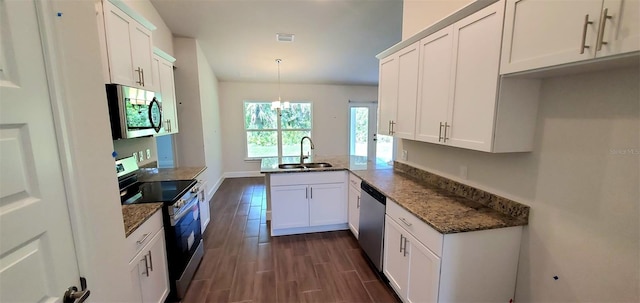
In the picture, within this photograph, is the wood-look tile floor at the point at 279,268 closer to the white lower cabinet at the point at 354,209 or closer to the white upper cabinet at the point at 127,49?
the white lower cabinet at the point at 354,209

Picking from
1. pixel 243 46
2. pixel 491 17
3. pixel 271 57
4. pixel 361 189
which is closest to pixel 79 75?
pixel 491 17

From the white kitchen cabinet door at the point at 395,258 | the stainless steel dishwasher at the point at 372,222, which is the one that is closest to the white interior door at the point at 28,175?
the white kitchen cabinet door at the point at 395,258

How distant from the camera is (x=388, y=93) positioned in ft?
8.86

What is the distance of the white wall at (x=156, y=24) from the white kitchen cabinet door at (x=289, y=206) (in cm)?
241

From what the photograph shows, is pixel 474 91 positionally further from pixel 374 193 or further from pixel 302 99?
pixel 302 99

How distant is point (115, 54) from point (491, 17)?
2.67 m

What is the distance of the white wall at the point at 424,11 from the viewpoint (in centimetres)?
212

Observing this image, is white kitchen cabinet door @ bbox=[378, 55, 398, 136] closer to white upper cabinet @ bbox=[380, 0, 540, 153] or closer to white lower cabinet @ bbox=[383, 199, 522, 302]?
white upper cabinet @ bbox=[380, 0, 540, 153]

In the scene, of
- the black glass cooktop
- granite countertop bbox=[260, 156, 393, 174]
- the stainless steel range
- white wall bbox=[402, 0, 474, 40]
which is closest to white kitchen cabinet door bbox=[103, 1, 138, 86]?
the stainless steel range

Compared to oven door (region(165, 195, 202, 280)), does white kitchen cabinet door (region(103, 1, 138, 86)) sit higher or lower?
higher

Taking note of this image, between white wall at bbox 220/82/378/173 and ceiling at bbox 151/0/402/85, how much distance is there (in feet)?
2.54

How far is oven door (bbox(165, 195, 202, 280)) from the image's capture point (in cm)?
198

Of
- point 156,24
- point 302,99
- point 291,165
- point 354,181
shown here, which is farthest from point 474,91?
point 302,99

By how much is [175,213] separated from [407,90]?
2.34m
